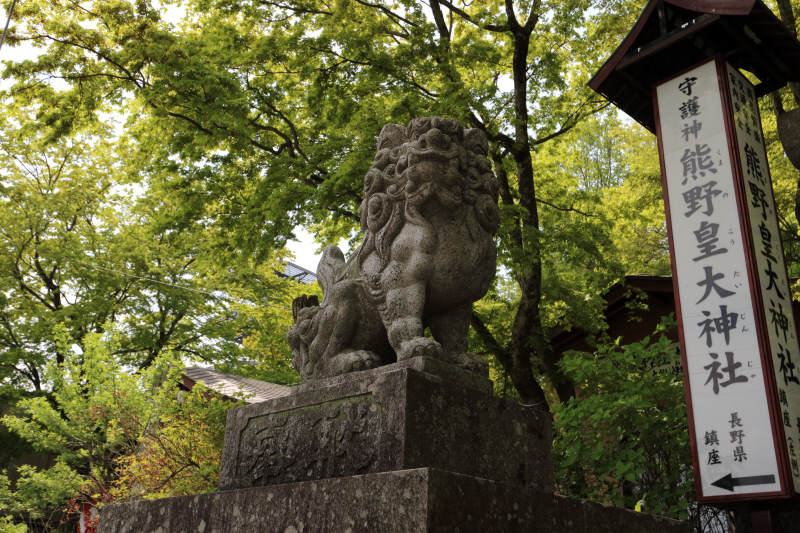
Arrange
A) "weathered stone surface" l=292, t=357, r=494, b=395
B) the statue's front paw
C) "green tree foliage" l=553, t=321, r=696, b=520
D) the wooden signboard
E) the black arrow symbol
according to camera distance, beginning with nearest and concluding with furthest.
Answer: "weathered stone surface" l=292, t=357, r=494, b=395 → the statue's front paw → the black arrow symbol → the wooden signboard → "green tree foliage" l=553, t=321, r=696, b=520

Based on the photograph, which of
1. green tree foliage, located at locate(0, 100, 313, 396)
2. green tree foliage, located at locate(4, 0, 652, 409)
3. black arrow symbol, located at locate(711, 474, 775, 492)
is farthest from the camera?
green tree foliage, located at locate(0, 100, 313, 396)

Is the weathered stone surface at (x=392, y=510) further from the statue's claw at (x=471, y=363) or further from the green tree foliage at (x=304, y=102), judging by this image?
the green tree foliage at (x=304, y=102)

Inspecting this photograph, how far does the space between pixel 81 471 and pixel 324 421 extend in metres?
14.3

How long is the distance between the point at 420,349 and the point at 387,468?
0.61 meters

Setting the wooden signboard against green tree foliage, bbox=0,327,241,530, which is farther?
green tree foliage, bbox=0,327,241,530

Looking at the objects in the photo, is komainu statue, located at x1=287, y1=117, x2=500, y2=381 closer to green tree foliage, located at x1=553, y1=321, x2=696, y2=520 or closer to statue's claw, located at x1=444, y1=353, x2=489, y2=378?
statue's claw, located at x1=444, y1=353, x2=489, y2=378

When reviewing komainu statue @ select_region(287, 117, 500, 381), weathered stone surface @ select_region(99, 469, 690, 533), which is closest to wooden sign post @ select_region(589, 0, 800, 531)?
weathered stone surface @ select_region(99, 469, 690, 533)

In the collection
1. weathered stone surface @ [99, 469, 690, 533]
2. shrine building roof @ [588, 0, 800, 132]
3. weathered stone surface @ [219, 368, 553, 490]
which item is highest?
shrine building roof @ [588, 0, 800, 132]

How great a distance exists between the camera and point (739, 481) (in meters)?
4.16

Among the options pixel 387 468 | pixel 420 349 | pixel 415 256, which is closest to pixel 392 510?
pixel 387 468

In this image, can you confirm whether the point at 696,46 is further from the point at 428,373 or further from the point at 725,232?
the point at 428,373

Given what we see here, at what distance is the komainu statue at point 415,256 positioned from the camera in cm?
318

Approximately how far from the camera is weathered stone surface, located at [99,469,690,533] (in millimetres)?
2115

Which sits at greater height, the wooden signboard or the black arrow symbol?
the wooden signboard
